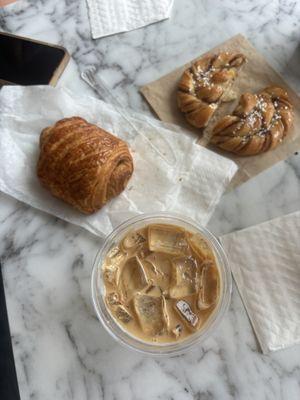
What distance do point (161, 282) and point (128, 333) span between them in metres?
0.09

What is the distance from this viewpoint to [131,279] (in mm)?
727

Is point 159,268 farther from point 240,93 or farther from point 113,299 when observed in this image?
point 240,93

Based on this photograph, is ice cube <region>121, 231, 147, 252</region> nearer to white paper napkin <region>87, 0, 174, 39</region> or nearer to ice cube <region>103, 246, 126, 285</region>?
ice cube <region>103, 246, 126, 285</region>

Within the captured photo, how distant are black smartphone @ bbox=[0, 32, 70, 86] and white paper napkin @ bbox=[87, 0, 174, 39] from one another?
96 millimetres

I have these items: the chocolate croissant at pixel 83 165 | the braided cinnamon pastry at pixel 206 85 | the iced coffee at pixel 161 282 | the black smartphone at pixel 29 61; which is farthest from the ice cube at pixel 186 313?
the black smartphone at pixel 29 61

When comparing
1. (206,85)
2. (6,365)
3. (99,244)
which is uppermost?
(206,85)

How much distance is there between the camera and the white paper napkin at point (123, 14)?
38.3 inches

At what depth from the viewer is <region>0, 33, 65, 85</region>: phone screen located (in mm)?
910

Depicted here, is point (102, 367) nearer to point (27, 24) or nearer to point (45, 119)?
point (45, 119)

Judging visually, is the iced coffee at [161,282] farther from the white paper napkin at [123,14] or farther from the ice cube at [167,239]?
A: the white paper napkin at [123,14]

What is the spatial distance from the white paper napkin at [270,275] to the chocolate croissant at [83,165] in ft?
0.68

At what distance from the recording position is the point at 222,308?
71 cm

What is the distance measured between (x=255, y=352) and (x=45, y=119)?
1.74 ft

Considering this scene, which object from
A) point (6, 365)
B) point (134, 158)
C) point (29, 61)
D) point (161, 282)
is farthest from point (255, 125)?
point (6, 365)
